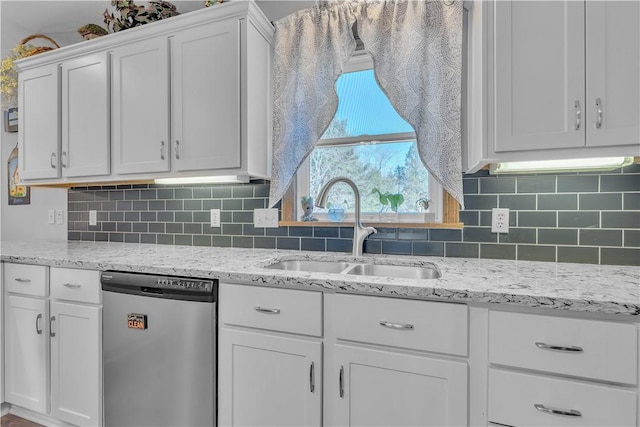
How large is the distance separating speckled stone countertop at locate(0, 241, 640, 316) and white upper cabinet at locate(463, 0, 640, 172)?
472 millimetres

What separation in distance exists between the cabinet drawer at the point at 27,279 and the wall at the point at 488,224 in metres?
0.69

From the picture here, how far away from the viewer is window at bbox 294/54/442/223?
6.24 feet

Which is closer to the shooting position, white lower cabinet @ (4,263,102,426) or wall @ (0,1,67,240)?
white lower cabinet @ (4,263,102,426)

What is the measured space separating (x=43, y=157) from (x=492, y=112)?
109 inches

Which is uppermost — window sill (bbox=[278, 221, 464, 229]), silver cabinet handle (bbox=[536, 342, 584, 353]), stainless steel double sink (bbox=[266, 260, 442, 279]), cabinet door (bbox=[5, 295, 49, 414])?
window sill (bbox=[278, 221, 464, 229])

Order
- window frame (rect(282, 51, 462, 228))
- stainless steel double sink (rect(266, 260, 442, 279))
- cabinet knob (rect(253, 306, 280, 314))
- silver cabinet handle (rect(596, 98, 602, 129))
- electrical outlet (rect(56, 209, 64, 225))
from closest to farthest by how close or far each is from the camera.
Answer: silver cabinet handle (rect(596, 98, 602, 129)) → cabinet knob (rect(253, 306, 280, 314)) → stainless steel double sink (rect(266, 260, 442, 279)) → window frame (rect(282, 51, 462, 228)) → electrical outlet (rect(56, 209, 64, 225))

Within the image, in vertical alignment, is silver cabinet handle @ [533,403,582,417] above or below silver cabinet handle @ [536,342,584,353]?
below

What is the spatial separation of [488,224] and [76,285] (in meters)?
2.11

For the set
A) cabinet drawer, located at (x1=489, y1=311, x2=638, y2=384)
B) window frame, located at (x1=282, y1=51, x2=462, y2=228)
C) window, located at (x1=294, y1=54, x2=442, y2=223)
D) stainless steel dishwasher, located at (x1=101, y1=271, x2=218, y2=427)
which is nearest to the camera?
cabinet drawer, located at (x1=489, y1=311, x2=638, y2=384)

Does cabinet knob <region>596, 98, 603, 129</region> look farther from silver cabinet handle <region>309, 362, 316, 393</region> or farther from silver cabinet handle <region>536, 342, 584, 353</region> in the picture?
silver cabinet handle <region>309, 362, 316, 393</region>

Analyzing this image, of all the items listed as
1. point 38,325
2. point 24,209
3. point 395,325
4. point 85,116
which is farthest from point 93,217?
point 395,325

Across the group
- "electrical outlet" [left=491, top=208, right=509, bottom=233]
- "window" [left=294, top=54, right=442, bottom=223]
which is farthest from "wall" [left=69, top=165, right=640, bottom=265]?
"window" [left=294, top=54, right=442, bottom=223]

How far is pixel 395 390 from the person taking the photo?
1193 millimetres

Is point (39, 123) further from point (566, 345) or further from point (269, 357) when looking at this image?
point (566, 345)
